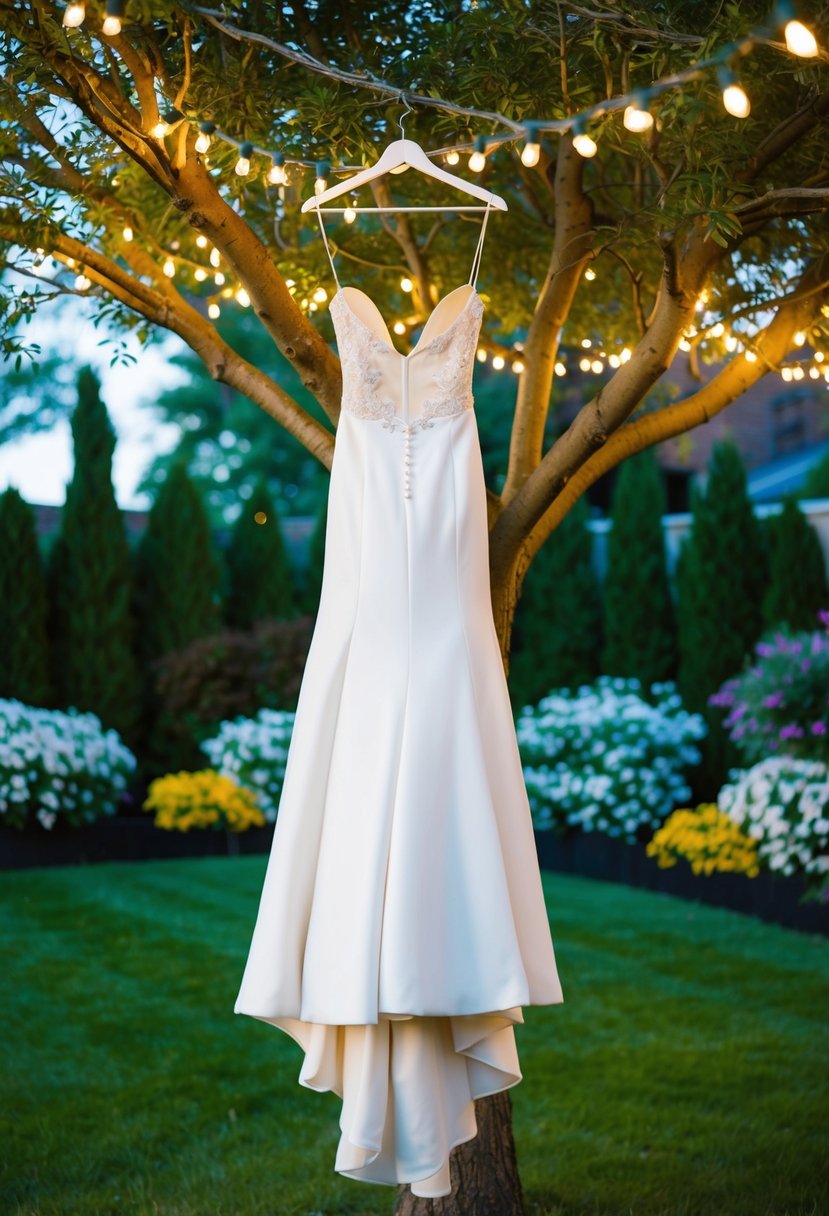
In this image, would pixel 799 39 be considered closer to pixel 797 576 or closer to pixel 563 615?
pixel 797 576

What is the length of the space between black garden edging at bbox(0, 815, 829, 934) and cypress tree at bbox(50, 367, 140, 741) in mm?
924

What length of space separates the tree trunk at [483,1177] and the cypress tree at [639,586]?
6002mm

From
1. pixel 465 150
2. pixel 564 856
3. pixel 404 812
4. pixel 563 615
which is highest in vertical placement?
pixel 465 150

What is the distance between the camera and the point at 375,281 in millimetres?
3932

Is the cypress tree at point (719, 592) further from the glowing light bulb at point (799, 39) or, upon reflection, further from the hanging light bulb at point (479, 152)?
the glowing light bulb at point (799, 39)

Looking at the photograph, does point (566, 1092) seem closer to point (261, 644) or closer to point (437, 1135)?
point (437, 1135)

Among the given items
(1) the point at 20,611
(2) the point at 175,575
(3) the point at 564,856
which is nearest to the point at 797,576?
(3) the point at 564,856

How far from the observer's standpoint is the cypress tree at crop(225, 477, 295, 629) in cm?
958

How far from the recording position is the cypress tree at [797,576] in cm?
763

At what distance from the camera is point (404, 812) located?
2.19 metres

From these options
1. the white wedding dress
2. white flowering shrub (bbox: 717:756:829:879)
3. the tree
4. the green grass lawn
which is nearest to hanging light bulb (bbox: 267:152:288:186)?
the tree

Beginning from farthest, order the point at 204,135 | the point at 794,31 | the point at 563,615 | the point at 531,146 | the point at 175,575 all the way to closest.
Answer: the point at 563,615 < the point at 175,575 < the point at 204,135 < the point at 531,146 < the point at 794,31

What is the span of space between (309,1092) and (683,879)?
341 centimetres

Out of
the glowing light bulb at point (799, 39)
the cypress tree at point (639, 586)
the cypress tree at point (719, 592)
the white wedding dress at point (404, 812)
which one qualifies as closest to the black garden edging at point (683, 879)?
the cypress tree at point (719, 592)
